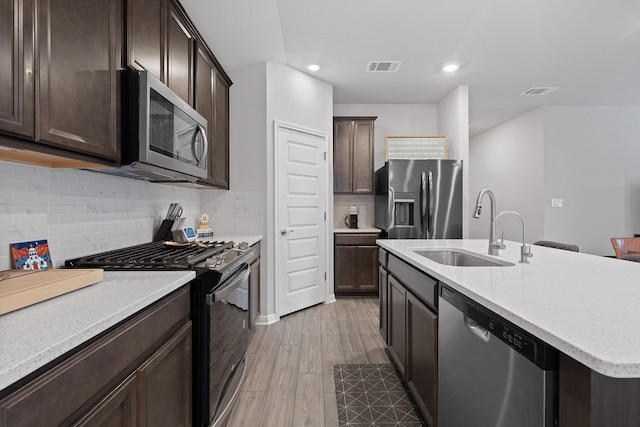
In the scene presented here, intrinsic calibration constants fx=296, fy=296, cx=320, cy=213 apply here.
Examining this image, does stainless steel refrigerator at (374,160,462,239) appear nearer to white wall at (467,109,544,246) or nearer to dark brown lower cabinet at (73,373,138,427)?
white wall at (467,109,544,246)

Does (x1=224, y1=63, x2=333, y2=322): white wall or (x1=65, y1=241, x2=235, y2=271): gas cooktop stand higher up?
(x1=224, y1=63, x2=333, y2=322): white wall

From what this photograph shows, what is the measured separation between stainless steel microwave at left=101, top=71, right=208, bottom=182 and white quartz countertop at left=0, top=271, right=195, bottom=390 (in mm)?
612

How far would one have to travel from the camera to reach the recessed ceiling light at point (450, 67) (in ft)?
10.9

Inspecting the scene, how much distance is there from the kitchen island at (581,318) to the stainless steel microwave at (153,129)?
4.86 ft

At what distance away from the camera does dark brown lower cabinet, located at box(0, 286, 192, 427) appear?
60 centimetres

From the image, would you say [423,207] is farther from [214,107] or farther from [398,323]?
[214,107]

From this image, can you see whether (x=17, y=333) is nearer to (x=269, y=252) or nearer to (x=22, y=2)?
(x=22, y=2)

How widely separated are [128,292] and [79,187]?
0.89 metres

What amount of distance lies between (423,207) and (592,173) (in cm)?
319

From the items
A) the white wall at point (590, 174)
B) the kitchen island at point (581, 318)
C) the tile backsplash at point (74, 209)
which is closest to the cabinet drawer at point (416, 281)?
the kitchen island at point (581, 318)

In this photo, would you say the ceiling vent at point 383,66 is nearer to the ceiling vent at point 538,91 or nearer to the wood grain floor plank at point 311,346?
the ceiling vent at point 538,91

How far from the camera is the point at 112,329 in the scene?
830mm

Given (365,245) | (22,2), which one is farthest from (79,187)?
(365,245)

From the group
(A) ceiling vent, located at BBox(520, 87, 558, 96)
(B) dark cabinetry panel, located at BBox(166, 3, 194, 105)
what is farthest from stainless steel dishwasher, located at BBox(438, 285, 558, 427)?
(A) ceiling vent, located at BBox(520, 87, 558, 96)
